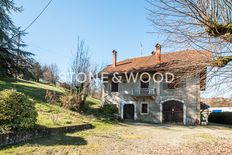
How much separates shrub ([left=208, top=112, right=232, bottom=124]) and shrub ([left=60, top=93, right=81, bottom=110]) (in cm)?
1793

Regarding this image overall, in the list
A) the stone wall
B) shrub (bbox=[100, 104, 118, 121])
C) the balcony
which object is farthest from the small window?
the stone wall

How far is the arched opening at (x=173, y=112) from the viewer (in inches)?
919

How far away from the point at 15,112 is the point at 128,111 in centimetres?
1814

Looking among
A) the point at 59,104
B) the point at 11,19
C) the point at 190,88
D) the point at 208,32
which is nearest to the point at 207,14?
the point at 208,32

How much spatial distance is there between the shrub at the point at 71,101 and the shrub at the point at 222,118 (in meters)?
17.9

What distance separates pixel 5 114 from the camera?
845cm

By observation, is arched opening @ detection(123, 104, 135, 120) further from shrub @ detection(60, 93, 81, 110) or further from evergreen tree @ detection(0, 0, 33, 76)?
evergreen tree @ detection(0, 0, 33, 76)

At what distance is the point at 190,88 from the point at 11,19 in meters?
17.2

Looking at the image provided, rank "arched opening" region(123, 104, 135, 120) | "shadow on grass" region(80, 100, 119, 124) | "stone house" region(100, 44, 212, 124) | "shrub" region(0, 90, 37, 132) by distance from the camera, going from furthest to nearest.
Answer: "arched opening" region(123, 104, 135, 120)
"stone house" region(100, 44, 212, 124)
"shadow on grass" region(80, 100, 119, 124)
"shrub" region(0, 90, 37, 132)

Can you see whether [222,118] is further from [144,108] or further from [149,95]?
[149,95]

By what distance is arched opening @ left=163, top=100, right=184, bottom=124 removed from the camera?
76.6 ft

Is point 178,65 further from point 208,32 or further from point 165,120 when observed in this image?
point 165,120

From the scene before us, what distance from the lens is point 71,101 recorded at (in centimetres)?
2008

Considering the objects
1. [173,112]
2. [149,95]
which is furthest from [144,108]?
[173,112]
